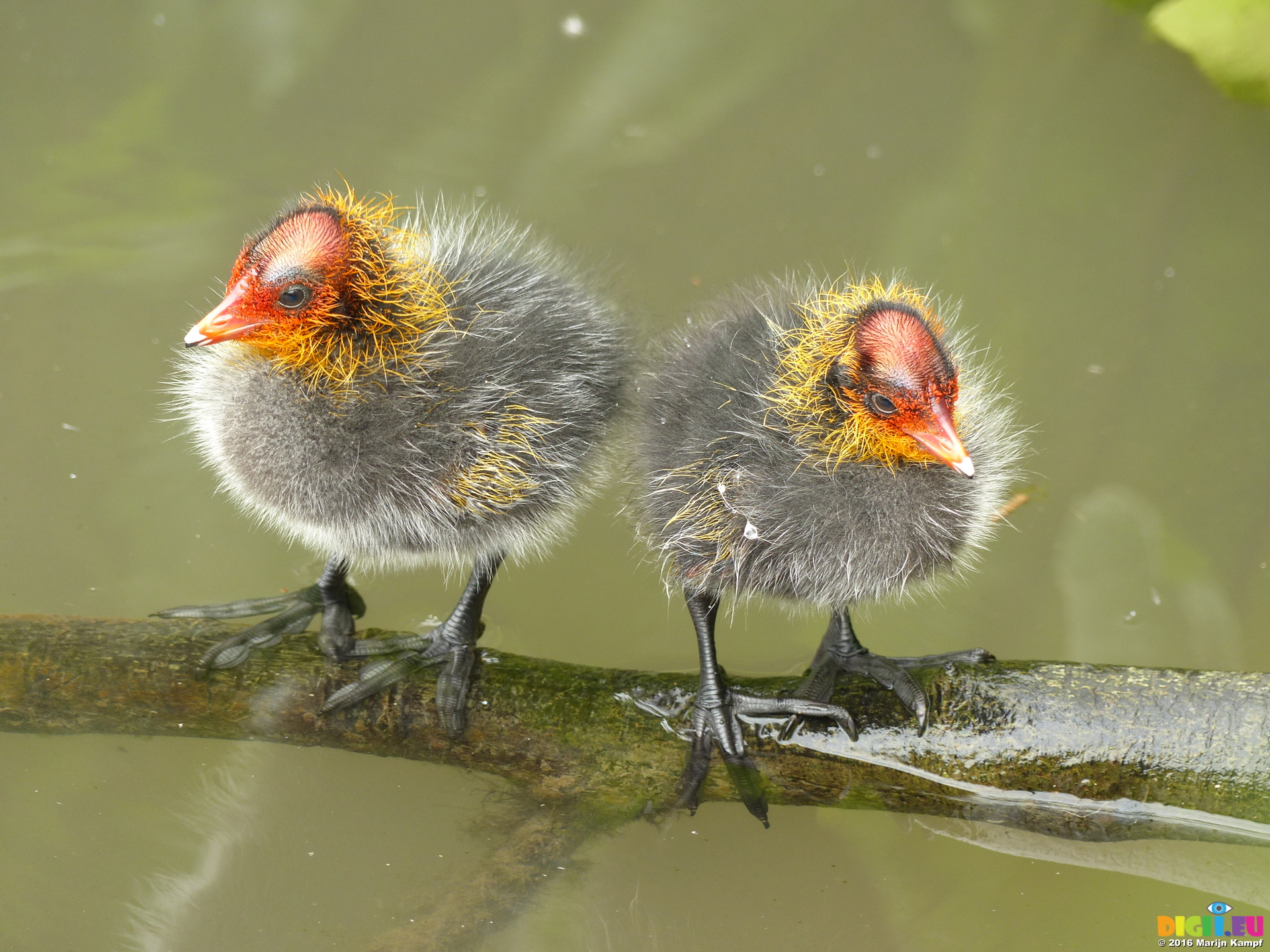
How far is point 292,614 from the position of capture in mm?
2535

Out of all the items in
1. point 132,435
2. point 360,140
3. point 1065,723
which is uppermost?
point 360,140

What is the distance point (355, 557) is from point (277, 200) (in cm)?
163

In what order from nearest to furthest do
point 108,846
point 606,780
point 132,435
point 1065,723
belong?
point 1065,723
point 606,780
point 108,846
point 132,435

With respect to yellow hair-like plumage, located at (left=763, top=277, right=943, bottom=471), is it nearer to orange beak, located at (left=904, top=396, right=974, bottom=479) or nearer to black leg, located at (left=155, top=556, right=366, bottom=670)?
orange beak, located at (left=904, top=396, right=974, bottom=479)

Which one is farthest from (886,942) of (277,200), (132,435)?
(277,200)

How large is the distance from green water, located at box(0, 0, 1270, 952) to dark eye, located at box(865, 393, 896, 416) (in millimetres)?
1062

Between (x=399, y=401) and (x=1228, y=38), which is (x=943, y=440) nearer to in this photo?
(x=399, y=401)

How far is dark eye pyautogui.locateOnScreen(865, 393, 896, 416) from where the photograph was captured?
1.84 m

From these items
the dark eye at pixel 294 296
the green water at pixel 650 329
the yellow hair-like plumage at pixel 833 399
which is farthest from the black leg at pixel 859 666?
the dark eye at pixel 294 296

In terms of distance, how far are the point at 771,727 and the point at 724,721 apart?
0.36 ft

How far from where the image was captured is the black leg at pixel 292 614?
234cm

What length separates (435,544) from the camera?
2.26 m

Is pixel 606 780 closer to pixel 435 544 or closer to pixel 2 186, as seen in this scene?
pixel 435 544

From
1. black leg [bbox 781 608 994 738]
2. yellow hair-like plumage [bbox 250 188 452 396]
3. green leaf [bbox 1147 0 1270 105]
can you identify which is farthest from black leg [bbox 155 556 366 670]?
green leaf [bbox 1147 0 1270 105]
